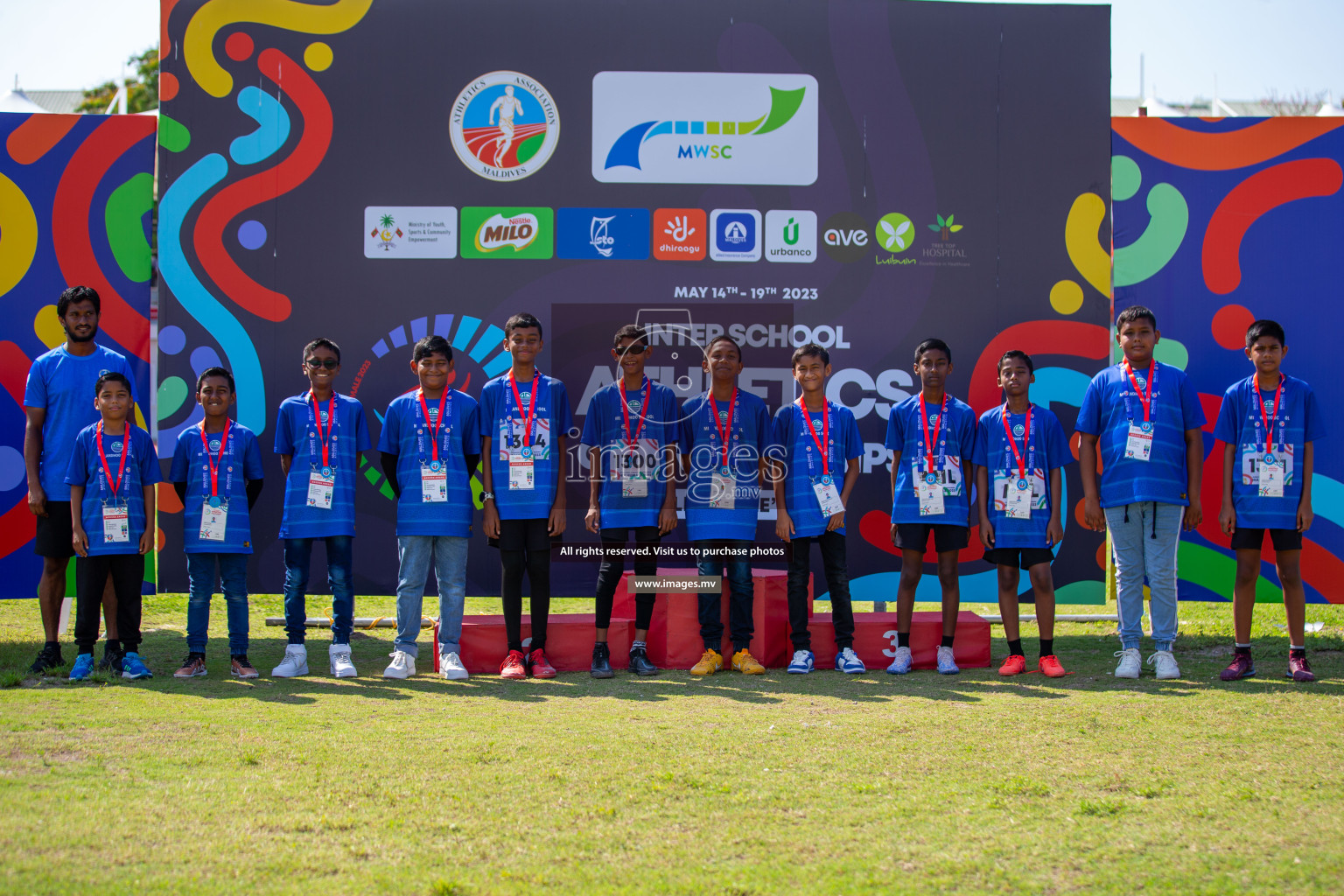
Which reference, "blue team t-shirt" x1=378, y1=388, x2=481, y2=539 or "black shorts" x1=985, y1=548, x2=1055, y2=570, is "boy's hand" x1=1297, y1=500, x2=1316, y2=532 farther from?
"blue team t-shirt" x1=378, y1=388, x2=481, y2=539

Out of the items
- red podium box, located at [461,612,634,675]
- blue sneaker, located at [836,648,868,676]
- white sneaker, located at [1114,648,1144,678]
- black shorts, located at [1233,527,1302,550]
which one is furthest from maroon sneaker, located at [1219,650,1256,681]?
red podium box, located at [461,612,634,675]

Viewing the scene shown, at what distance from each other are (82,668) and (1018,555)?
474 centimetres

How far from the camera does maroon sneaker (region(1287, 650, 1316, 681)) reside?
4.62 meters

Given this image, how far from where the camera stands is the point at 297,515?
5082 mm

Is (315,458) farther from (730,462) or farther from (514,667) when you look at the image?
(730,462)

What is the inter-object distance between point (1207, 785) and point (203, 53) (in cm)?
671

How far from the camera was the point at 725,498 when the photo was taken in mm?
5043

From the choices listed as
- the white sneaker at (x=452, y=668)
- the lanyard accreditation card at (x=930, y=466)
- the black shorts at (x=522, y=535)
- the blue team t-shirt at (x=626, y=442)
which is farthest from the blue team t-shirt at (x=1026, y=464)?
the white sneaker at (x=452, y=668)

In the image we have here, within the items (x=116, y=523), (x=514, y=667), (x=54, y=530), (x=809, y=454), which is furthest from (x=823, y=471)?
(x=54, y=530)

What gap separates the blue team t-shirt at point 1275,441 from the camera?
15.9 feet

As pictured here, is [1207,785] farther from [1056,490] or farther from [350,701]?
[350,701]

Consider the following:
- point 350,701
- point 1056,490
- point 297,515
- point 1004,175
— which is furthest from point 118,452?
point 1004,175

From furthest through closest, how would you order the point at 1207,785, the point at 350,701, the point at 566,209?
the point at 566,209 < the point at 350,701 < the point at 1207,785

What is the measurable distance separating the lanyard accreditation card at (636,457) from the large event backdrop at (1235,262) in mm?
3297
